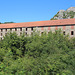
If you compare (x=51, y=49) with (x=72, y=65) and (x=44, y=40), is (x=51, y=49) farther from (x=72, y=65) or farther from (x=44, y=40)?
(x=72, y=65)

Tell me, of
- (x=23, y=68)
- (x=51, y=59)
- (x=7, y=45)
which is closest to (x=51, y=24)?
(x=7, y=45)

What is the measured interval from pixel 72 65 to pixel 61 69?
1.51m

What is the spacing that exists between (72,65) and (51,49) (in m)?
2.48

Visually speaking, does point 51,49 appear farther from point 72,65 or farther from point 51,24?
point 51,24

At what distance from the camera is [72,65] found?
7977 millimetres

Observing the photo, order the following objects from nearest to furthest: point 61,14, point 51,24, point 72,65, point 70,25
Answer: point 72,65 < point 70,25 < point 51,24 < point 61,14

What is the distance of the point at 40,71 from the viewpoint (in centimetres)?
710

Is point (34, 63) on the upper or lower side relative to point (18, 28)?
lower

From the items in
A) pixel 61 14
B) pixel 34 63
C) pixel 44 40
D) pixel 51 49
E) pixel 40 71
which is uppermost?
pixel 61 14

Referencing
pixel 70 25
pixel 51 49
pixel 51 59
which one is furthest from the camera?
pixel 70 25

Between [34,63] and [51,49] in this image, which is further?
[51,49]

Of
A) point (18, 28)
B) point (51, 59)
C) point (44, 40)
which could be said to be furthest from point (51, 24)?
point (51, 59)

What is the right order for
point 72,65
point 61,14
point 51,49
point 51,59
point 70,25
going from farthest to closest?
point 61,14
point 70,25
point 51,49
point 72,65
point 51,59

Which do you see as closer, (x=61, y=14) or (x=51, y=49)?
(x=51, y=49)
